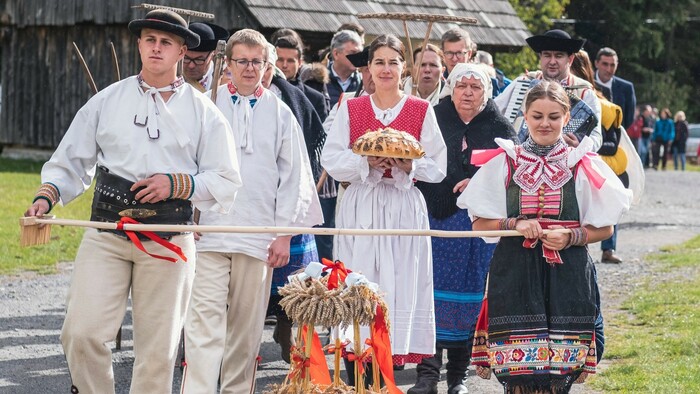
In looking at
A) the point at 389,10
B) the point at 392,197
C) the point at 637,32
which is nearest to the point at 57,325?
the point at 392,197

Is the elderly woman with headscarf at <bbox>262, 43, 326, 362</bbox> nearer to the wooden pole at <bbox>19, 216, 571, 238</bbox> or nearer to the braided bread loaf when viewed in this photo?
the braided bread loaf

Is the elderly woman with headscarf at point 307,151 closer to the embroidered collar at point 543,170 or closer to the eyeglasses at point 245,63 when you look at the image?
the eyeglasses at point 245,63

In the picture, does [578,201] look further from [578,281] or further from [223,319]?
[223,319]

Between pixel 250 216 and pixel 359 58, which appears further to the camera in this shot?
pixel 359 58

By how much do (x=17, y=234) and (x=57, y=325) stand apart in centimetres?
444

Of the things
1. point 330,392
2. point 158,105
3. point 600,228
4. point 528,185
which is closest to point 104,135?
point 158,105

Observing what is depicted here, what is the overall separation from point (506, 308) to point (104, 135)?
2000mm

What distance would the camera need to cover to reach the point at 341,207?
266 inches

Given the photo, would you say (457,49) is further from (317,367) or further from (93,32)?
(93,32)

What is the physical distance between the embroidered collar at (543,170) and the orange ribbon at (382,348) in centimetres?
92

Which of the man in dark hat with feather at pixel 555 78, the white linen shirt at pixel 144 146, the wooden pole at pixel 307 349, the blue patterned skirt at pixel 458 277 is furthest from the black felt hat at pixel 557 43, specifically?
the wooden pole at pixel 307 349

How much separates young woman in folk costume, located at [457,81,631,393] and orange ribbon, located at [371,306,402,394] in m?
0.50

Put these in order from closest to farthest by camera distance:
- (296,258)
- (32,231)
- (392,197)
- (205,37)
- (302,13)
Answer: (32,231) < (392,197) < (296,258) < (205,37) < (302,13)

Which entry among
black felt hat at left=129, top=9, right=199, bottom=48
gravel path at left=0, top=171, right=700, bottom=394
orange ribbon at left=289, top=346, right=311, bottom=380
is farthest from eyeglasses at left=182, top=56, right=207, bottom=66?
orange ribbon at left=289, top=346, right=311, bottom=380
